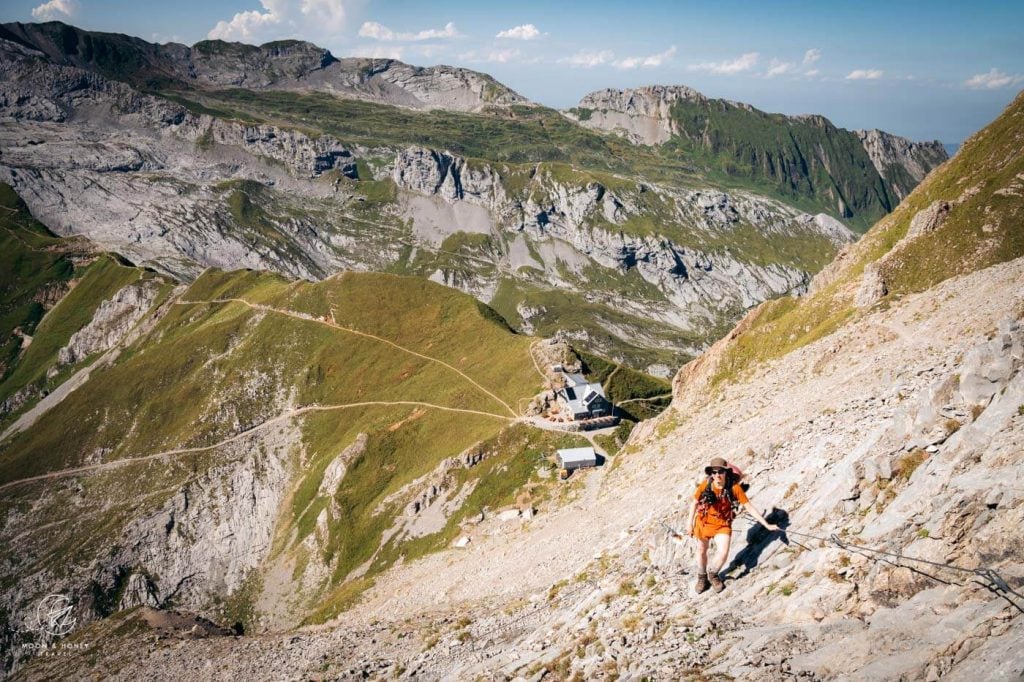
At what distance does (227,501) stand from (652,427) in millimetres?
91401

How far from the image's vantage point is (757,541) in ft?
74.5

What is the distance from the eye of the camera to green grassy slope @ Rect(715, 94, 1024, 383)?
5888 centimetres

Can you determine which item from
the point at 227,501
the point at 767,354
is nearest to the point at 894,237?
the point at 767,354

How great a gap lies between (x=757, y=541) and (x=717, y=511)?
3.04 meters

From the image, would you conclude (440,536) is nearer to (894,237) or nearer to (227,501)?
(227,501)

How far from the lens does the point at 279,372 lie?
142125 mm

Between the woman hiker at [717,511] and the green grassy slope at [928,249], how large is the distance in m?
41.7

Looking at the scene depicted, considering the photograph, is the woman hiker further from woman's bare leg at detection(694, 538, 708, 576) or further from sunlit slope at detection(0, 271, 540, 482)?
sunlit slope at detection(0, 271, 540, 482)

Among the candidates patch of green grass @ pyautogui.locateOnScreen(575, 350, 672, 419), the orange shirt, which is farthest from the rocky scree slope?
the orange shirt

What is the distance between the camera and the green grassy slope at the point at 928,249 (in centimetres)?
5888

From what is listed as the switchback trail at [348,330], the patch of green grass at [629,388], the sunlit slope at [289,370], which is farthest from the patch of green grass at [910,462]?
the sunlit slope at [289,370]

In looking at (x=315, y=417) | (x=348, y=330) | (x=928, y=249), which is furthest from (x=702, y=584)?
(x=348, y=330)

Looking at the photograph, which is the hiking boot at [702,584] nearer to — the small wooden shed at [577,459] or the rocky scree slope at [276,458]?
the small wooden shed at [577,459]

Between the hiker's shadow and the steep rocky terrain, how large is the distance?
4.4 inches
